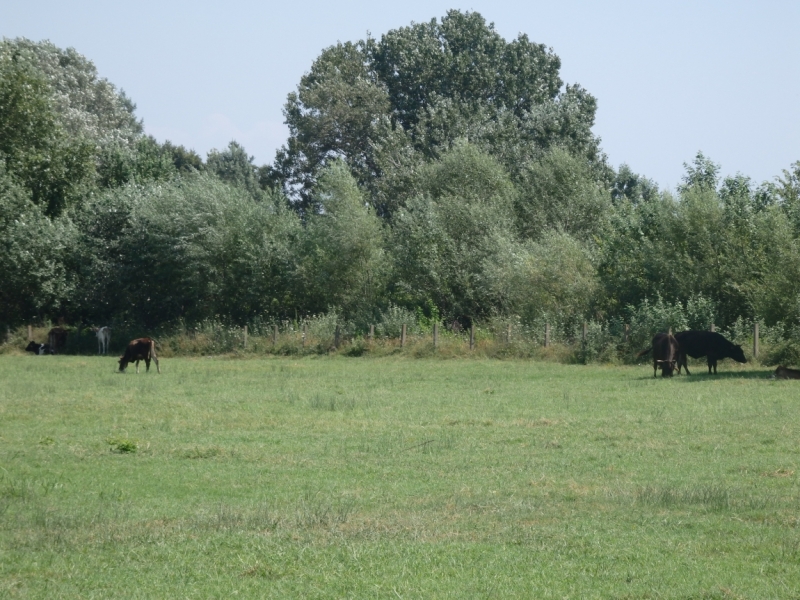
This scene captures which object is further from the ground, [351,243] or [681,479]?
[351,243]

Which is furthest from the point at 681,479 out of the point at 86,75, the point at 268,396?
the point at 86,75

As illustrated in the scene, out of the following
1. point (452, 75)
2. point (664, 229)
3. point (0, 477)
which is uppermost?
point (452, 75)

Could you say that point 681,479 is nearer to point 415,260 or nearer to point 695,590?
point 695,590

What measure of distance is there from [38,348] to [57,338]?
→ 140 centimetres

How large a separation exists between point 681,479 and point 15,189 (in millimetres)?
46164

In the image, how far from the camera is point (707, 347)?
1185 inches

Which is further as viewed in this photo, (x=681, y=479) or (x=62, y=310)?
(x=62, y=310)

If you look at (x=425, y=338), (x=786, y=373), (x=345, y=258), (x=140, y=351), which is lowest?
(x=786, y=373)

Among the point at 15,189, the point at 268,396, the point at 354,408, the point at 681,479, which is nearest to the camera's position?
the point at 681,479

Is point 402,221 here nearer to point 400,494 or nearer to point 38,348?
point 38,348

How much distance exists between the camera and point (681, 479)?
12.5 metres

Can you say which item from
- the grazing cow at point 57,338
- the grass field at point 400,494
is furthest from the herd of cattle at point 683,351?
the grazing cow at point 57,338

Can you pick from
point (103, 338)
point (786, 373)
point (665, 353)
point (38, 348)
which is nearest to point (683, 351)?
point (665, 353)

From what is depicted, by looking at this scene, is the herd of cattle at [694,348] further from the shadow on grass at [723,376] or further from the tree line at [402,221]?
the tree line at [402,221]
